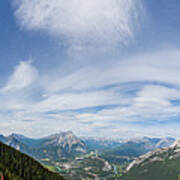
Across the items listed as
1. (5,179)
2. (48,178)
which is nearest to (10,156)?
(48,178)

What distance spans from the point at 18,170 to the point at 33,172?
14.3 metres

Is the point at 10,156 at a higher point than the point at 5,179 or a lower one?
higher

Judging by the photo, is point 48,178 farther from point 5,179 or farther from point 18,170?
point 5,179

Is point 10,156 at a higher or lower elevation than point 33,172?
higher

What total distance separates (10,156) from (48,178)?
1522 inches

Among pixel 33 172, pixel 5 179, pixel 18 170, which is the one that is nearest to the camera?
pixel 5 179

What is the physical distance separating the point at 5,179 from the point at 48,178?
2574 inches

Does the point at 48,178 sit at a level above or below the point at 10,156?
below

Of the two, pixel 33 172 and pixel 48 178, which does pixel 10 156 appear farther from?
pixel 48 178

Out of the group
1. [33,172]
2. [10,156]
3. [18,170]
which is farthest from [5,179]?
[10,156]

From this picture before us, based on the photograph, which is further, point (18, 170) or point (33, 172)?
point (33, 172)

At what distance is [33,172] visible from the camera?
150 meters

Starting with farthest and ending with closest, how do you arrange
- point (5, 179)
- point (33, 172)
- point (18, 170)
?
1. point (33, 172)
2. point (18, 170)
3. point (5, 179)

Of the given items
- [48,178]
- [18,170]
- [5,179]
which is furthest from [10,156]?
[5,179]
